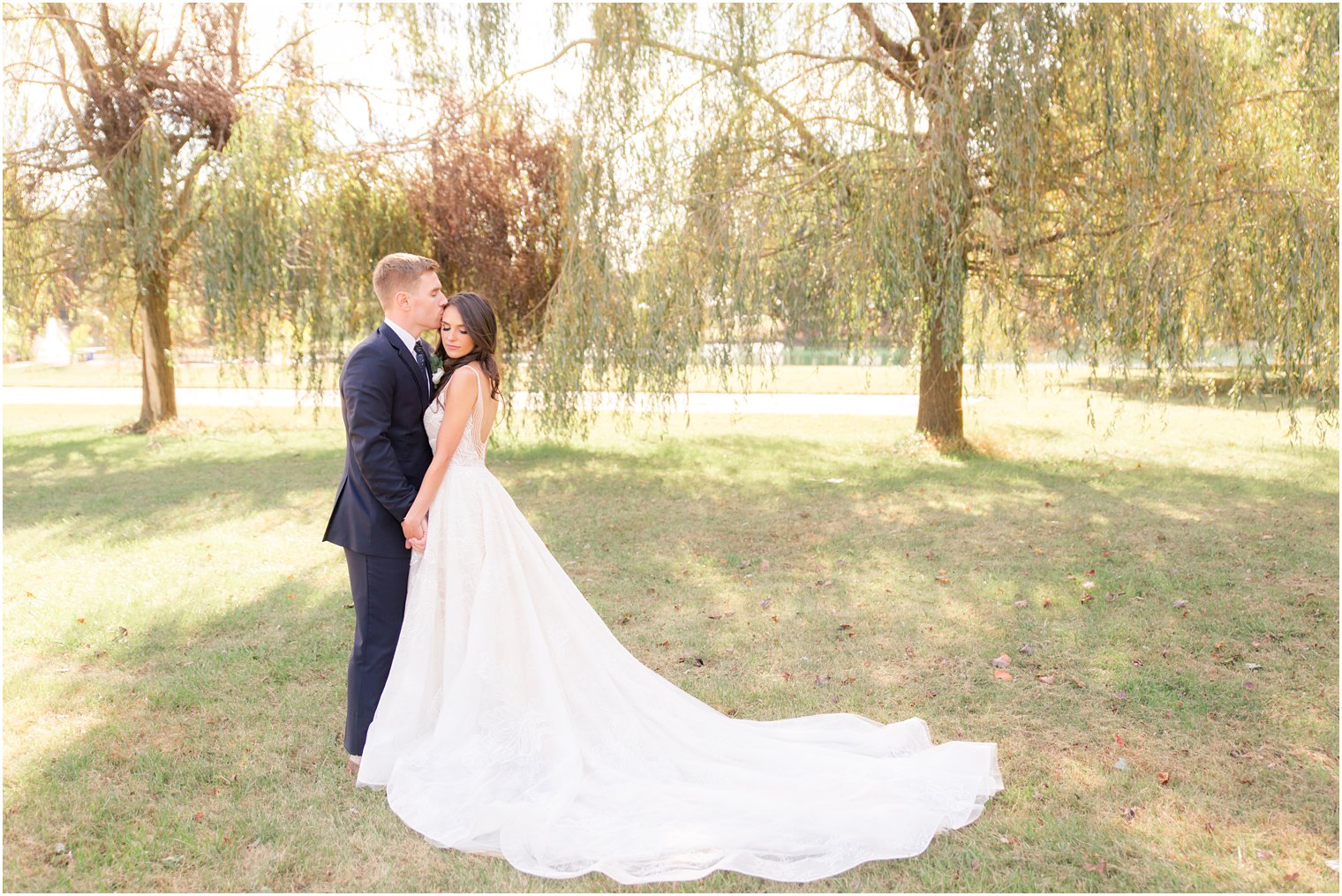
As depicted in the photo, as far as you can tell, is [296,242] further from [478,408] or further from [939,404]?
[939,404]

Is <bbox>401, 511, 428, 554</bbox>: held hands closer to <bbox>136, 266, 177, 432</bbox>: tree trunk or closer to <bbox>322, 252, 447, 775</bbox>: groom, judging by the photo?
<bbox>322, 252, 447, 775</bbox>: groom

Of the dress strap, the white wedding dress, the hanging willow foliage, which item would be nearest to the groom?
the white wedding dress

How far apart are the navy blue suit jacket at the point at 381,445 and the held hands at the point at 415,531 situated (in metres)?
0.04

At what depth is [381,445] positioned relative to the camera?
3518 millimetres

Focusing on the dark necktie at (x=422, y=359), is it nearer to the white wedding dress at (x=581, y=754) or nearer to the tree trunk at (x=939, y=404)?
the white wedding dress at (x=581, y=754)

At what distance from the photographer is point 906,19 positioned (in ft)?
27.1

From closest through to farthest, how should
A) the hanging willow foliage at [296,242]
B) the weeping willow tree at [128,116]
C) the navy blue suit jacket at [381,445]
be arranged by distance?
1. the navy blue suit jacket at [381,445]
2. the hanging willow foliage at [296,242]
3. the weeping willow tree at [128,116]

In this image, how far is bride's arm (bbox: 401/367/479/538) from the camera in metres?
3.59

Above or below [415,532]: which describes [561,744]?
below

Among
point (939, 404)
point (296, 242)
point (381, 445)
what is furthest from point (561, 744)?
point (939, 404)

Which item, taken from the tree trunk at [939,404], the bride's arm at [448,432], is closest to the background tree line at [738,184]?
the tree trunk at [939,404]

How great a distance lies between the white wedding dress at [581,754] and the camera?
3.02 m

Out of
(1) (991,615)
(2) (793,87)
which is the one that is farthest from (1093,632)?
(2) (793,87)

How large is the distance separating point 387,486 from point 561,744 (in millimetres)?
1199
